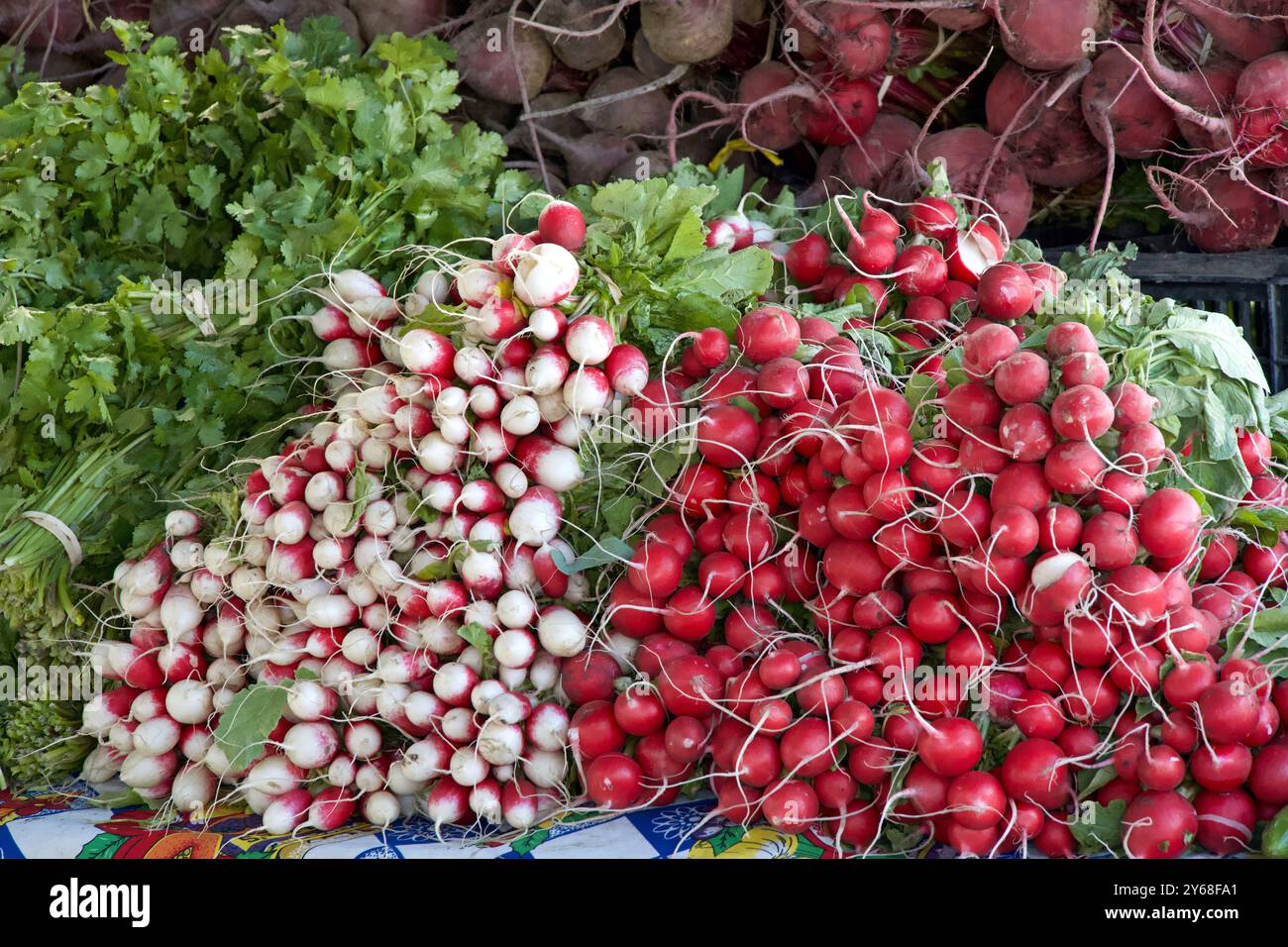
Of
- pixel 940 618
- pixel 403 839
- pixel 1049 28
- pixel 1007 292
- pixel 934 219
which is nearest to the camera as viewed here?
pixel 940 618

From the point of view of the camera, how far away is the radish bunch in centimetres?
A: 204

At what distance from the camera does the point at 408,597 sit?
6.82 ft

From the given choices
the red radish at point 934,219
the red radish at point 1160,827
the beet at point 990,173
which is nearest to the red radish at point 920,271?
the red radish at point 934,219

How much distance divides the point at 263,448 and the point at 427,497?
588mm

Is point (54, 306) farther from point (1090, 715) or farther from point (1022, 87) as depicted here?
point (1022, 87)

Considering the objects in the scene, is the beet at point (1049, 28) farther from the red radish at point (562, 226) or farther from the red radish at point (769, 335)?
the red radish at point (562, 226)

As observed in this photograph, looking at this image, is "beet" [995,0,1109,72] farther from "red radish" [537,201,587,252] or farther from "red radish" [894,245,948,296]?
"red radish" [537,201,587,252]

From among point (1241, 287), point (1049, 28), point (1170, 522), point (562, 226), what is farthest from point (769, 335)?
point (1241, 287)

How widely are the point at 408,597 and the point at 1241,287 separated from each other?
98.1 inches

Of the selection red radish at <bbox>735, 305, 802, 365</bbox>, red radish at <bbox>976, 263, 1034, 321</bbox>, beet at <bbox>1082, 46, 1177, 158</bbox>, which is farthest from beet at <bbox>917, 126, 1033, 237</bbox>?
red radish at <bbox>735, 305, 802, 365</bbox>

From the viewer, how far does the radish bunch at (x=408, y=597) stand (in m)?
2.04

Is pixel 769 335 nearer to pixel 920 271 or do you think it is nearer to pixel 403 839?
pixel 920 271

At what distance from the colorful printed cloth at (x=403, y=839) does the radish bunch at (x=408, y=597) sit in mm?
53
